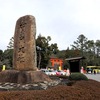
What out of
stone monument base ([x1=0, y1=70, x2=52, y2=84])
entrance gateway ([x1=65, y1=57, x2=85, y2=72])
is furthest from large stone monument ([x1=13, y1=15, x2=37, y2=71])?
entrance gateway ([x1=65, y1=57, x2=85, y2=72])

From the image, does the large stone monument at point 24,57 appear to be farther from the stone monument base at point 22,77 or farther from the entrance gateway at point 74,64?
the entrance gateway at point 74,64

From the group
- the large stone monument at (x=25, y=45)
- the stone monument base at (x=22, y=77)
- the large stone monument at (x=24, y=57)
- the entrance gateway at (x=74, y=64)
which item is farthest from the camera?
the entrance gateway at (x=74, y=64)

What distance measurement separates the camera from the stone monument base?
12021 millimetres

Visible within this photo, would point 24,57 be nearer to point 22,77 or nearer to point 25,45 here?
point 25,45

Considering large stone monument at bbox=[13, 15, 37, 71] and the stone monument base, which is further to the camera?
large stone monument at bbox=[13, 15, 37, 71]

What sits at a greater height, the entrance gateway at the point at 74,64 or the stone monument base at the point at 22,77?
the entrance gateway at the point at 74,64

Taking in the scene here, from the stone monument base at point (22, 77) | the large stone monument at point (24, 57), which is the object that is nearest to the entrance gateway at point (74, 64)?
the large stone monument at point (24, 57)

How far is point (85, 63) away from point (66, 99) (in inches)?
3295

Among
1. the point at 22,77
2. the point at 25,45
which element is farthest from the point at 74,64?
the point at 22,77

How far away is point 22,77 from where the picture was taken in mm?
12125

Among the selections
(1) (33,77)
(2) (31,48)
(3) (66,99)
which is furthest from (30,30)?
(3) (66,99)

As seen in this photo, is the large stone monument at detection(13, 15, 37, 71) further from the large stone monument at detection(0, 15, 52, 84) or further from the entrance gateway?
the entrance gateway

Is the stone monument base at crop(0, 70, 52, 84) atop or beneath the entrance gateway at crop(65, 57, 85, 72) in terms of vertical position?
beneath

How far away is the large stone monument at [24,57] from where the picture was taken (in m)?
12.2
